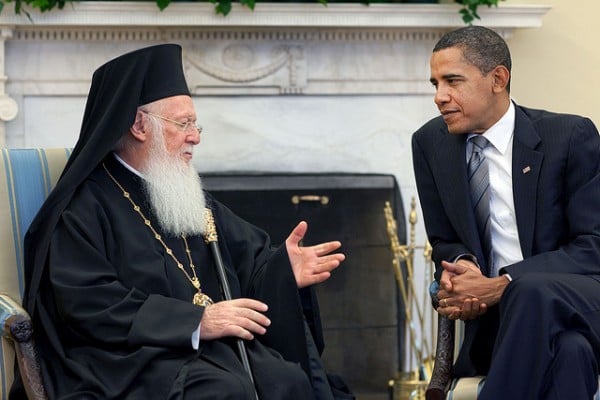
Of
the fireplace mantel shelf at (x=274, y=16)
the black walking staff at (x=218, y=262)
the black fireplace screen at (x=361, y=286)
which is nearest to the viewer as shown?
the black walking staff at (x=218, y=262)

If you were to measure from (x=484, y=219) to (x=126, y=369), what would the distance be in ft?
4.20

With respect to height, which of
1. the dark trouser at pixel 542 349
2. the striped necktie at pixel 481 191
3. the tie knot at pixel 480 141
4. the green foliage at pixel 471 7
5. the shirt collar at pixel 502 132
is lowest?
the dark trouser at pixel 542 349

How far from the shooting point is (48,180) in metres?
4.02

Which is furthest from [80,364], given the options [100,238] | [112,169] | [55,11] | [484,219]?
[55,11]

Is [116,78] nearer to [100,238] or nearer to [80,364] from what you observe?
[100,238]

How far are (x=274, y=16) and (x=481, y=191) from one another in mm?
2059

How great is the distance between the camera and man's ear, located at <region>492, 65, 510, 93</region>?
12.4 ft

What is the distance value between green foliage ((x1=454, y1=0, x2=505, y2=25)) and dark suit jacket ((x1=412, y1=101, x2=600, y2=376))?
6.09 feet

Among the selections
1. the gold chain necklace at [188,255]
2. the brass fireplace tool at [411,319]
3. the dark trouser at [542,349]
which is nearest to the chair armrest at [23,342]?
the gold chain necklace at [188,255]

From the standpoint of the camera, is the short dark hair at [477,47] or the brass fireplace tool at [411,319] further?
the brass fireplace tool at [411,319]

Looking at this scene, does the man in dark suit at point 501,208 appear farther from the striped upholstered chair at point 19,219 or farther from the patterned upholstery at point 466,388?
the striped upholstered chair at point 19,219

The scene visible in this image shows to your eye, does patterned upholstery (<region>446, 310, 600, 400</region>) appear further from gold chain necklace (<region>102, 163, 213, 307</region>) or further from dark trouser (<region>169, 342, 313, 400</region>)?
gold chain necklace (<region>102, 163, 213, 307</region>)

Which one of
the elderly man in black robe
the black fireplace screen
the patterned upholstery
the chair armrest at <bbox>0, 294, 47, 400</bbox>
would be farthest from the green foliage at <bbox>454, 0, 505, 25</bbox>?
the chair armrest at <bbox>0, 294, 47, 400</bbox>

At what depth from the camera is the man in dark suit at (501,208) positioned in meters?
3.38
